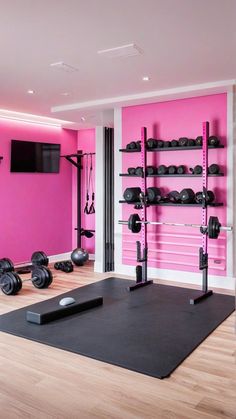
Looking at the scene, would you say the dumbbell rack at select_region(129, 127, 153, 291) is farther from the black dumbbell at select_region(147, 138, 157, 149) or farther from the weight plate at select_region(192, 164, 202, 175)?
the weight plate at select_region(192, 164, 202, 175)

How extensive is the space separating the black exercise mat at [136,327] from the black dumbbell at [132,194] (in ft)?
3.95

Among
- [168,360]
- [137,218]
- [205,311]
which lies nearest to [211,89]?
[137,218]

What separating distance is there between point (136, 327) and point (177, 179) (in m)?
2.29

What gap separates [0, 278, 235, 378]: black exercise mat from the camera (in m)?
2.83

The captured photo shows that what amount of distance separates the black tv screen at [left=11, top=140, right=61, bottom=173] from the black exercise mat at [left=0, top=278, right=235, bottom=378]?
2648 mm

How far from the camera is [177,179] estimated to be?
16.8 feet

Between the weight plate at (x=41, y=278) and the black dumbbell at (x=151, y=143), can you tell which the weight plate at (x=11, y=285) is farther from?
the black dumbbell at (x=151, y=143)

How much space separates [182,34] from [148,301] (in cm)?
268

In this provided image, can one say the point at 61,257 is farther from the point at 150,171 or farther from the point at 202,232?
the point at 202,232

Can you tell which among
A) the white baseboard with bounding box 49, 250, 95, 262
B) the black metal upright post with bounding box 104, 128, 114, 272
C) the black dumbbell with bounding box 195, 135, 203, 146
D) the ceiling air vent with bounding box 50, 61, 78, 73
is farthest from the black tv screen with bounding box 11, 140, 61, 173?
the black dumbbell with bounding box 195, 135, 203, 146

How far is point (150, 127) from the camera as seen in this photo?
534 centimetres

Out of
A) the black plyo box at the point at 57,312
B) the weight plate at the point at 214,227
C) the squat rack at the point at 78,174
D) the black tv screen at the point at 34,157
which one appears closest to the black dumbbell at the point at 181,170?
the weight plate at the point at 214,227

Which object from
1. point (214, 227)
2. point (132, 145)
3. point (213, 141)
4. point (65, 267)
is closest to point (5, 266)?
point (65, 267)

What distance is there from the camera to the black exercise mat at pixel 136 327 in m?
2.83
